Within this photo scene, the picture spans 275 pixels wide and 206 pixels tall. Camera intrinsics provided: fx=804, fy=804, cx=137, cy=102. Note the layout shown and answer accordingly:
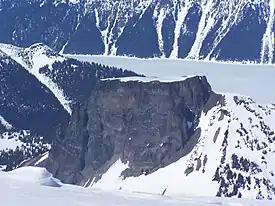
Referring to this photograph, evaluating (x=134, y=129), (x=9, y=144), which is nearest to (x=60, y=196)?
(x=134, y=129)

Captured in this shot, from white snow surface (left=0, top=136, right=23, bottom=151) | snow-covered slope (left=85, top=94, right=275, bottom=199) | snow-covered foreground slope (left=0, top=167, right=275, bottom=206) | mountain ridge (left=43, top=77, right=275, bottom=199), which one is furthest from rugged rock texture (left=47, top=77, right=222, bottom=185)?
snow-covered foreground slope (left=0, top=167, right=275, bottom=206)

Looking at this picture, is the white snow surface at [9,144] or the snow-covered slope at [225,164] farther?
the white snow surface at [9,144]

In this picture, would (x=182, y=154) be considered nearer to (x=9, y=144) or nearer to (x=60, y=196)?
(x=9, y=144)

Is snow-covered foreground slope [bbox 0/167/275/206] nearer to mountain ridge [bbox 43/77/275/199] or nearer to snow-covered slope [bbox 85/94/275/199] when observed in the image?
mountain ridge [bbox 43/77/275/199]

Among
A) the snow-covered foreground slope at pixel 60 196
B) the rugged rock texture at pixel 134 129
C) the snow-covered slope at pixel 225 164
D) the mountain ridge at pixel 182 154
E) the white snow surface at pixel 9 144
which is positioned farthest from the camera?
the white snow surface at pixel 9 144

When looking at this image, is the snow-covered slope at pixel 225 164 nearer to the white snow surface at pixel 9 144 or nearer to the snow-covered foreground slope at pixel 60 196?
the white snow surface at pixel 9 144

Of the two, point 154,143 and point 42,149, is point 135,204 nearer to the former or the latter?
point 154,143

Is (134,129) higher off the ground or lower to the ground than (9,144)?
higher

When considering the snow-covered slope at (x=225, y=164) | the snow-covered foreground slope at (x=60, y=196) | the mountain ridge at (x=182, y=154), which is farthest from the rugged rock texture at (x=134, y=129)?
the snow-covered foreground slope at (x=60, y=196)
